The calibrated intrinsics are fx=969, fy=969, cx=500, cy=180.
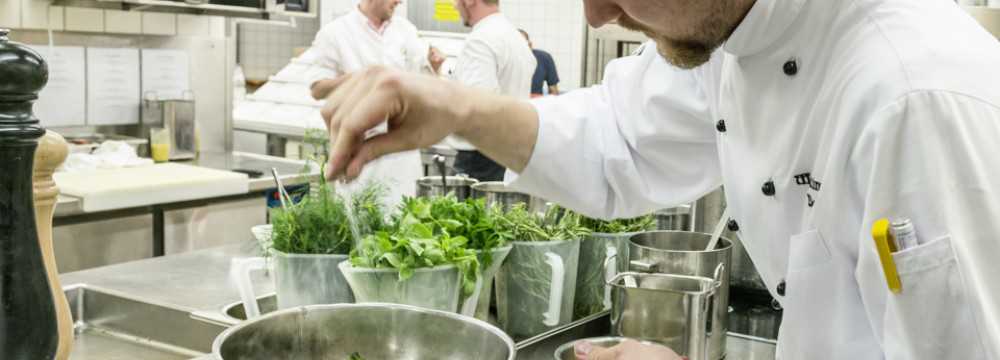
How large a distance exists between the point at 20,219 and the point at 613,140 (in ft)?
3.17

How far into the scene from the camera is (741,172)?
1.29m

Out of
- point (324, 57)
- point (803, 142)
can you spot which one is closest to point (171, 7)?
point (324, 57)

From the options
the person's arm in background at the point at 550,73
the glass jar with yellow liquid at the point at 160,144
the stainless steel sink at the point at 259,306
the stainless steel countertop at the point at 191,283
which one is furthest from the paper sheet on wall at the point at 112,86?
the person's arm in background at the point at 550,73

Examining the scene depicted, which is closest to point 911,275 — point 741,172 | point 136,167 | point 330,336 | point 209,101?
point 741,172

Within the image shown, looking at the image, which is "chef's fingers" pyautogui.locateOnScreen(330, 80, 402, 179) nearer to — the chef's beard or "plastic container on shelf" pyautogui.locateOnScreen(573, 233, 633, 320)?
the chef's beard

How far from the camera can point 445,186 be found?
1.96 metres

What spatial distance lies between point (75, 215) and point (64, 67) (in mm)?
938

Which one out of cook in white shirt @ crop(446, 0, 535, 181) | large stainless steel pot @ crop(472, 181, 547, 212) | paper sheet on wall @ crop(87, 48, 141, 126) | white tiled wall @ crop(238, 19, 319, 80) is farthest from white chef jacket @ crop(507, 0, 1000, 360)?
white tiled wall @ crop(238, 19, 319, 80)

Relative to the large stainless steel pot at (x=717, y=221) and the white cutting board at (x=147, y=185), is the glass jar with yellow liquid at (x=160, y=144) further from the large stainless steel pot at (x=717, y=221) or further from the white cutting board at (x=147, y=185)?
the large stainless steel pot at (x=717, y=221)

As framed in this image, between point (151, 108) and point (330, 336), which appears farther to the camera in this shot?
point (151, 108)

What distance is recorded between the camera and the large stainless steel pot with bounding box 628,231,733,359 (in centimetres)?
148

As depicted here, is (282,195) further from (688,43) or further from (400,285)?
(688,43)

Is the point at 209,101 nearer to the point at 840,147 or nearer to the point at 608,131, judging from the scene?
the point at 608,131

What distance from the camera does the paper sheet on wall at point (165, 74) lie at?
4219 mm
